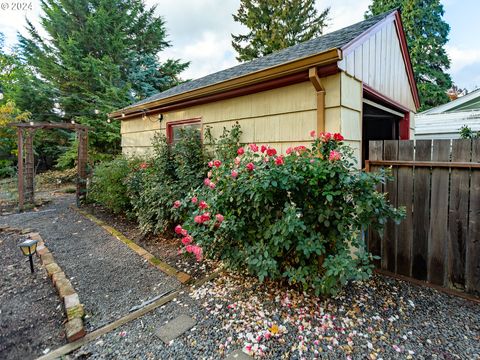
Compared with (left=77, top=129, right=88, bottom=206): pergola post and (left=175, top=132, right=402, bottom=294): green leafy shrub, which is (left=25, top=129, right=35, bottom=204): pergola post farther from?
(left=175, top=132, right=402, bottom=294): green leafy shrub

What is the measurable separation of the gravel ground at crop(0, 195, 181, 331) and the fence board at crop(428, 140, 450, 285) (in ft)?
9.01

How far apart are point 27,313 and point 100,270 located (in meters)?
0.82

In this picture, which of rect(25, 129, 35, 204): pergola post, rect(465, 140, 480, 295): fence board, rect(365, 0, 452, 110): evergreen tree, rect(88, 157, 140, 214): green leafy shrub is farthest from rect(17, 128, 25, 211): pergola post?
rect(365, 0, 452, 110): evergreen tree

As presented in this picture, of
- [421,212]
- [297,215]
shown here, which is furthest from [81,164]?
[421,212]

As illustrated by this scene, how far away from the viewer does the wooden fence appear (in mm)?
2408

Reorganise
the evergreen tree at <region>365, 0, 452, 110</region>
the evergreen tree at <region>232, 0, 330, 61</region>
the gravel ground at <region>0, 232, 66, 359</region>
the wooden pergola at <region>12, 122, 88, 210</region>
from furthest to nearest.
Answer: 1. the evergreen tree at <region>232, 0, 330, 61</region>
2. the evergreen tree at <region>365, 0, 452, 110</region>
3. the wooden pergola at <region>12, 122, 88, 210</region>
4. the gravel ground at <region>0, 232, 66, 359</region>

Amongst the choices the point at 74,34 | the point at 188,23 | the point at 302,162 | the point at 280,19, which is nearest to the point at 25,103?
the point at 74,34

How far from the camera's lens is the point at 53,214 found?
5.97 meters

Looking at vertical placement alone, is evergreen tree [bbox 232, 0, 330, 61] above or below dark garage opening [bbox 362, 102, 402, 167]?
above

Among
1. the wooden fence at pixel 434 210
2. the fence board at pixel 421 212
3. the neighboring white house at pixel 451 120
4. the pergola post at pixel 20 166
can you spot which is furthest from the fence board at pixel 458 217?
the pergola post at pixel 20 166

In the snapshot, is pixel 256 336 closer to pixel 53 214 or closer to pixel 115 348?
pixel 115 348

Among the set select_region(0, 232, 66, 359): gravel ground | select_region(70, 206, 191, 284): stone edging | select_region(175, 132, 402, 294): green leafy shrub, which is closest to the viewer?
select_region(0, 232, 66, 359): gravel ground

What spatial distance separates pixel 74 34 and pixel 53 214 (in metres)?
10.2

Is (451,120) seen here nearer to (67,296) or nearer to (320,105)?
(320,105)
